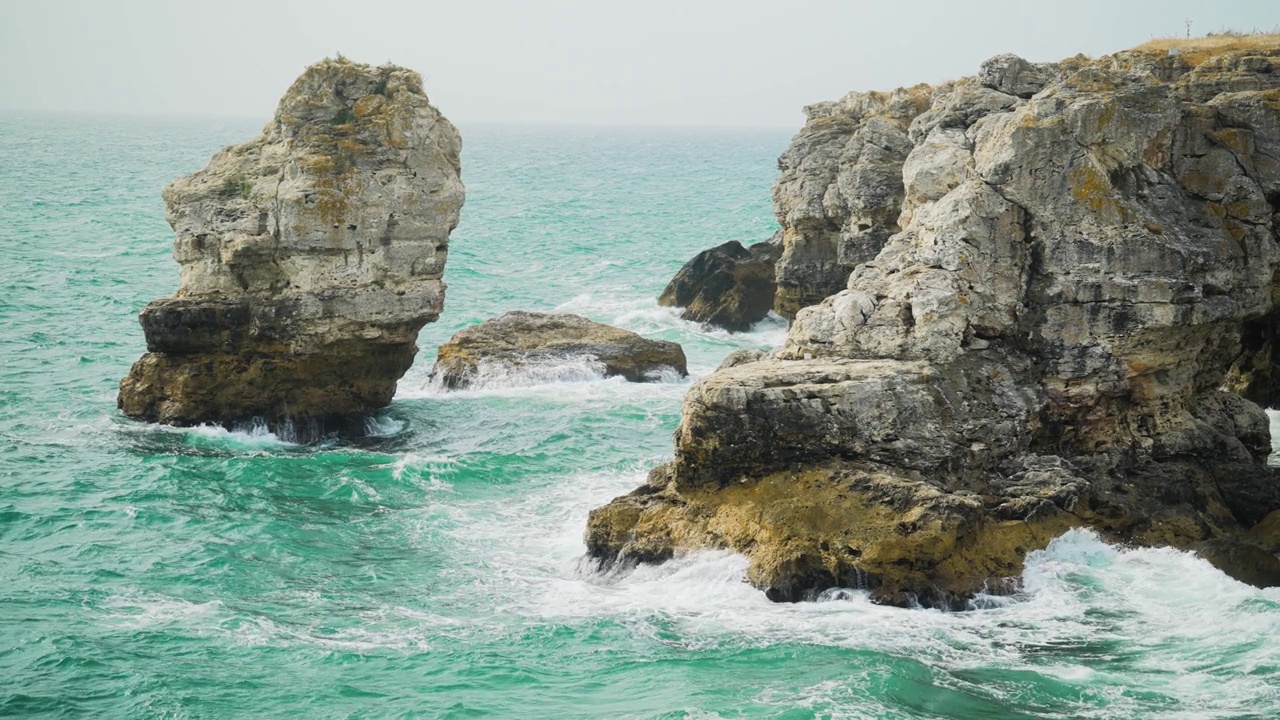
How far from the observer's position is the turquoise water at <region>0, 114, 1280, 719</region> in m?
18.7

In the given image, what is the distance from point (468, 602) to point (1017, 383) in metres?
10.4

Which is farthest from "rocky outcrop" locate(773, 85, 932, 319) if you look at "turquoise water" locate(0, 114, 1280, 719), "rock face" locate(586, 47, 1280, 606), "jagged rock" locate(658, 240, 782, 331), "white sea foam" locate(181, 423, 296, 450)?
"white sea foam" locate(181, 423, 296, 450)

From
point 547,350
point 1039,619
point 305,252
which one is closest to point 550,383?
point 547,350

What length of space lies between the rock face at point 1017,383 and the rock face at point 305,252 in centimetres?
915

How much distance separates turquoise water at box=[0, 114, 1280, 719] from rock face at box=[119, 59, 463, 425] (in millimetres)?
1446

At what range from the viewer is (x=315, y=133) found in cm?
3191

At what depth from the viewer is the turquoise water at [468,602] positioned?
61.3 feet

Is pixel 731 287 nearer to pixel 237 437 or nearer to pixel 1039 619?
pixel 237 437

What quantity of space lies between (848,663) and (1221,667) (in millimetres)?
5141

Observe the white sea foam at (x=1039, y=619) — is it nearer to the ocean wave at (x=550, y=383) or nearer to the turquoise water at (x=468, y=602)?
the turquoise water at (x=468, y=602)

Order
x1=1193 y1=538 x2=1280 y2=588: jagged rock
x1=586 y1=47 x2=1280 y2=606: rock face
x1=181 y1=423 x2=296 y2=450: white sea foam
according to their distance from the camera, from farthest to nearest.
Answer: x1=181 y1=423 x2=296 y2=450: white sea foam, x1=586 y1=47 x2=1280 y2=606: rock face, x1=1193 y1=538 x2=1280 y2=588: jagged rock

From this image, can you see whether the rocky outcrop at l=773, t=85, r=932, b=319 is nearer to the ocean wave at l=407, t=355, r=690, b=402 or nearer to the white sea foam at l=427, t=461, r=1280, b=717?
the ocean wave at l=407, t=355, r=690, b=402

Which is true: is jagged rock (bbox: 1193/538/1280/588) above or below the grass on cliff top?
below

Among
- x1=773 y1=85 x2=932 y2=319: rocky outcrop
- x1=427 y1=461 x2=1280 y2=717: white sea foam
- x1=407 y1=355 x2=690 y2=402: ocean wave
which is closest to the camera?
x1=427 y1=461 x2=1280 y2=717: white sea foam
